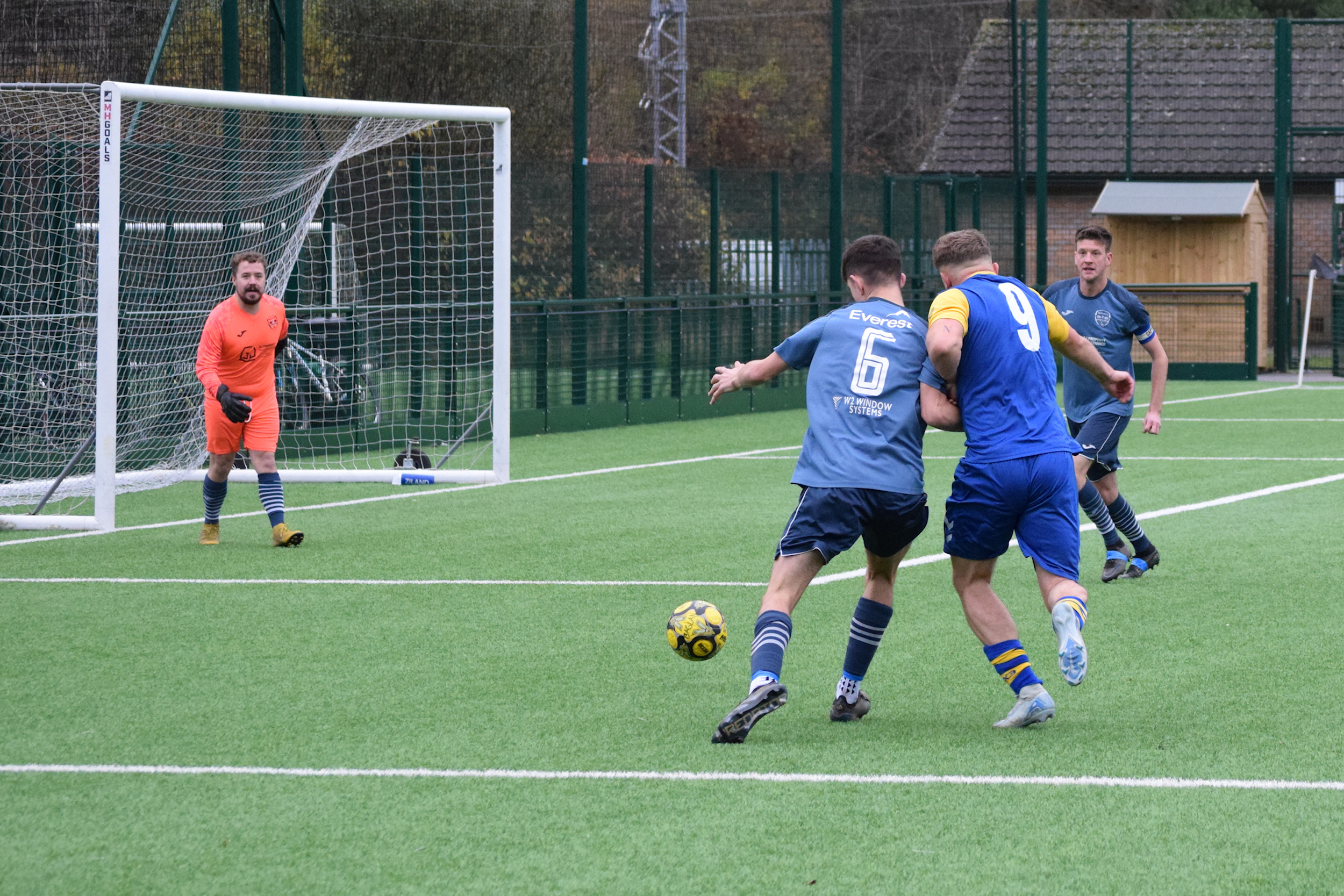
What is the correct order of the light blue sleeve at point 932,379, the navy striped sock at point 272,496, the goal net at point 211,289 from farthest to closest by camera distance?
the goal net at point 211,289
the navy striped sock at point 272,496
the light blue sleeve at point 932,379

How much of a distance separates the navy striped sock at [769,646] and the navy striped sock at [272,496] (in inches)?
215

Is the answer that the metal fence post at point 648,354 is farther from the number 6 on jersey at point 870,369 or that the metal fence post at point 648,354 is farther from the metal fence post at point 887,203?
the number 6 on jersey at point 870,369

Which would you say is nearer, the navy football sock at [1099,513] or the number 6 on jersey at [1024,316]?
the number 6 on jersey at [1024,316]

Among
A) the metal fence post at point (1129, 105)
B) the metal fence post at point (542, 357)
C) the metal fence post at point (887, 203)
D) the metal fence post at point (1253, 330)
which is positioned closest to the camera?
the metal fence post at point (542, 357)

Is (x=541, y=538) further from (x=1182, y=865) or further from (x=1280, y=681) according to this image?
(x=1182, y=865)

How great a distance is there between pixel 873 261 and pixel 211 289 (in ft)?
28.3

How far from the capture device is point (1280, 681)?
22.4 feet

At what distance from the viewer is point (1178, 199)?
27016mm

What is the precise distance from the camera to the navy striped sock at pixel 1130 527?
9539mm

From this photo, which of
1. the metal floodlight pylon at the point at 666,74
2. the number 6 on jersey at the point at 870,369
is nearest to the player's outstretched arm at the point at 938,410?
the number 6 on jersey at the point at 870,369

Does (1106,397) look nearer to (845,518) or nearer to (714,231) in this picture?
(845,518)

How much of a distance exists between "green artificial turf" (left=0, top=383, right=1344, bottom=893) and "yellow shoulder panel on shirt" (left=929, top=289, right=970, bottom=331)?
143cm

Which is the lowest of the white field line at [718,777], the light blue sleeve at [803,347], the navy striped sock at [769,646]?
the white field line at [718,777]

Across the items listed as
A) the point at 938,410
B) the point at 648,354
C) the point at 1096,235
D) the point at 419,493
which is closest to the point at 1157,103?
the point at 648,354
